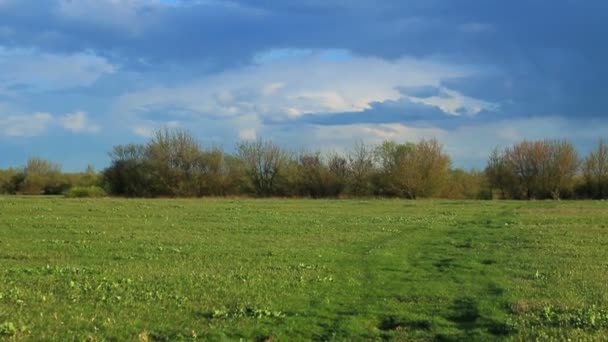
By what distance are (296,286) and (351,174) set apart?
291ft

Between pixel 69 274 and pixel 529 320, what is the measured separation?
419 inches

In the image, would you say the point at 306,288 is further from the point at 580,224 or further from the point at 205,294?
the point at 580,224

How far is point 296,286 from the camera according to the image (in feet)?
49.6

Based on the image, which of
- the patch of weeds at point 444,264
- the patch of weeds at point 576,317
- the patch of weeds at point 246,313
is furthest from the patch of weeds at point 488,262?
the patch of weeds at point 246,313

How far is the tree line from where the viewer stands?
96.7 meters

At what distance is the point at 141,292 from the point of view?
13.6 metres

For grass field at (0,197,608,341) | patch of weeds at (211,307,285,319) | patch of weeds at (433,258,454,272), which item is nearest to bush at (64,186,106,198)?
grass field at (0,197,608,341)

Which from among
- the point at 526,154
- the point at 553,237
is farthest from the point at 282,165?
the point at 553,237

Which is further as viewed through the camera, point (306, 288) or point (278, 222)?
point (278, 222)

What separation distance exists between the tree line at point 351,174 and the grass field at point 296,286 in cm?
6878

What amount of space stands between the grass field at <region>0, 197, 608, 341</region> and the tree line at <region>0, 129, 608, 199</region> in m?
68.8

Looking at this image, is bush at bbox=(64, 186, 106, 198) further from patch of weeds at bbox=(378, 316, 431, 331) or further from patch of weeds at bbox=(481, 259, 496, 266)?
patch of weeds at bbox=(378, 316, 431, 331)

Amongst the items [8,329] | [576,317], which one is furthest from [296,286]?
[8,329]

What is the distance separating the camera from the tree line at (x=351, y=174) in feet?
317
